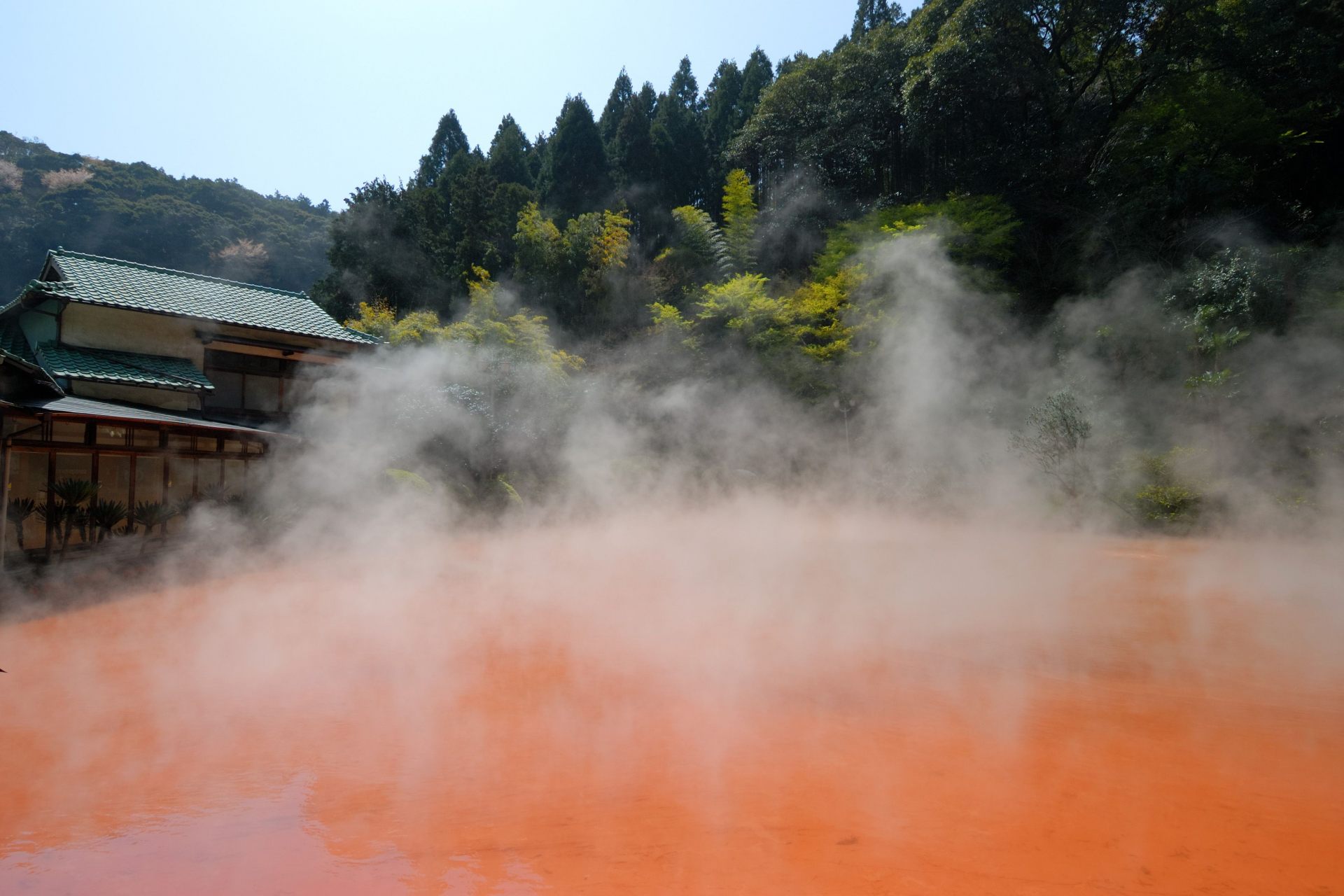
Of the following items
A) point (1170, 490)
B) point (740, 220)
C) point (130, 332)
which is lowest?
point (1170, 490)

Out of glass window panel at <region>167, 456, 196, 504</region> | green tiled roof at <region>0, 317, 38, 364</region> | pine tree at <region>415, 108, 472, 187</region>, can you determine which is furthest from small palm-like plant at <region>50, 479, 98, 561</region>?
pine tree at <region>415, 108, 472, 187</region>

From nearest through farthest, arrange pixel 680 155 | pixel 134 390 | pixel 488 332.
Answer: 1. pixel 134 390
2. pixel 488 332
3. pixel 680 155

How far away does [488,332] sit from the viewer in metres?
18.3

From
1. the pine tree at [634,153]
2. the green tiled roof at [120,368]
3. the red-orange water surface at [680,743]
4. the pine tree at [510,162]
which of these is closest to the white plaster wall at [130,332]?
the green tiled roof at [120,368]

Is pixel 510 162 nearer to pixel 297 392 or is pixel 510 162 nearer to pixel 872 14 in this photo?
pixel 872 14

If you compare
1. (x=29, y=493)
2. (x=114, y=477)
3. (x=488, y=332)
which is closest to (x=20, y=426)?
(x=29, y=493)

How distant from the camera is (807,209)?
71.1 feet

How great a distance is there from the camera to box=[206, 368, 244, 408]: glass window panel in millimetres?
12086

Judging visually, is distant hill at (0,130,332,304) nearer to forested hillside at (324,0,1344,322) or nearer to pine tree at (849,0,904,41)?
forested hillside at (324,0,1344,322)

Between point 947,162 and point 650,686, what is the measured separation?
65.0 ft

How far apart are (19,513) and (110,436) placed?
5.03 ft

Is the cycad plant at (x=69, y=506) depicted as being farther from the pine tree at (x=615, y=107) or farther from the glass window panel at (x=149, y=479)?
the pine tree at (x=615, y=107)

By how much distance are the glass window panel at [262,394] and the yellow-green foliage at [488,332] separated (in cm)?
431

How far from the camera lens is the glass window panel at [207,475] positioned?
10.5m
